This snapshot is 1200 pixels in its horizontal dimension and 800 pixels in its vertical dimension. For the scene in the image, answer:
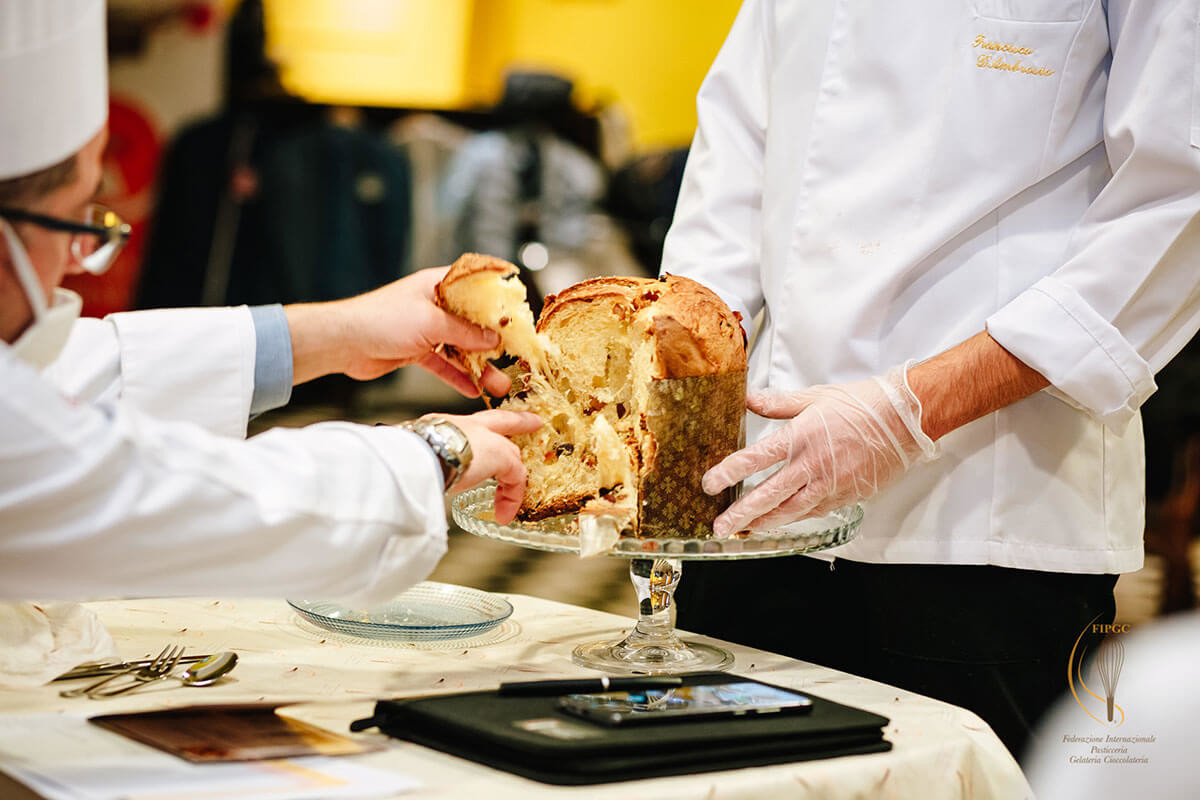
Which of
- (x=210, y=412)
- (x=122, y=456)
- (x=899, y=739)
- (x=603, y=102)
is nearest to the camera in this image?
(x=122, y=456)

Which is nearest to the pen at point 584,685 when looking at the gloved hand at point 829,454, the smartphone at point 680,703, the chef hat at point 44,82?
the smartphone at point 680,703

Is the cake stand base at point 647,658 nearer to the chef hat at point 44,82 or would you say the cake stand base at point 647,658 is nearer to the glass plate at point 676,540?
the glass plate at point 676,540

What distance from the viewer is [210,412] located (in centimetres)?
175

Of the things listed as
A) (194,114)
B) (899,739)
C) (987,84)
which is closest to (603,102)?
(194,114)

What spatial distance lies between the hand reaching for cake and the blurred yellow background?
7.33 meters

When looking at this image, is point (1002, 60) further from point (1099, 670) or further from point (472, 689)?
point (472, 689)

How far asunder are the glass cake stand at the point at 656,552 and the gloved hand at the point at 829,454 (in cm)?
3

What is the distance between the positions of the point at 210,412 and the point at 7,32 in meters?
0.71

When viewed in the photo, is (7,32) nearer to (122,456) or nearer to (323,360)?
(122,456)

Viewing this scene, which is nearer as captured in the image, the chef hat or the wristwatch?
the chef hat

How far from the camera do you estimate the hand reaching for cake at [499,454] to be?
55.1 inches

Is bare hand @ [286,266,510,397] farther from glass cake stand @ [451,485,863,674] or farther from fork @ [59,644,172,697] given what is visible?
fork @ [59,644,172,697]

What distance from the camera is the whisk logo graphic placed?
1.68 m

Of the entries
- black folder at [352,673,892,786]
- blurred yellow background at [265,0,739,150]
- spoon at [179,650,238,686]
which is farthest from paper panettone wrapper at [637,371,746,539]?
blurred yellow background at [265,0,739,150]
